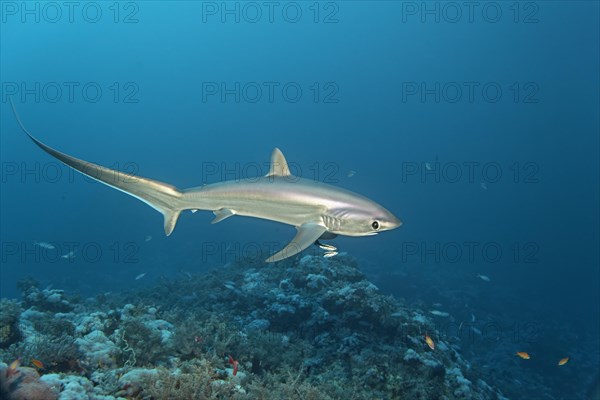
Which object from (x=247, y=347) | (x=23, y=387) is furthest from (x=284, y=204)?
(x=247, y=347)

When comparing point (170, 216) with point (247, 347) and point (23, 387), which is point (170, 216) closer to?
point (23, 387)

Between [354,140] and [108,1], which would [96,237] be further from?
[108,1]

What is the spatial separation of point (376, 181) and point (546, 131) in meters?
69.6

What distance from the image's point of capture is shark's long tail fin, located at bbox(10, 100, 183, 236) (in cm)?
445

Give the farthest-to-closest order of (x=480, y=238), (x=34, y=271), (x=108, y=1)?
(x=108, y=1) → (x=480, y=238) → (x=34, y=271)

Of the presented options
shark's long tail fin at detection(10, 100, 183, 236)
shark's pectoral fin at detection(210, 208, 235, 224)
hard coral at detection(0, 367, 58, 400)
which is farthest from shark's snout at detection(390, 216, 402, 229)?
hard coral at detection(0, 367, 58, 400)

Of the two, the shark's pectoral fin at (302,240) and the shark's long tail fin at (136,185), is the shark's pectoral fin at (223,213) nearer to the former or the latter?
the shark's long tail fin at (136,185)

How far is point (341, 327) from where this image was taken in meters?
10.8

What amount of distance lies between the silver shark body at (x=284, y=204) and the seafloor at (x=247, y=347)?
240cm

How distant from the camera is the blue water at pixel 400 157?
46469 millimetres

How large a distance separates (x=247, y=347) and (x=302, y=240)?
3808 millimetres

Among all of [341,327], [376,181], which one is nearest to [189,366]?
[341,327]

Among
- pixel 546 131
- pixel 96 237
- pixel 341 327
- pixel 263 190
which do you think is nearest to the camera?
pixel 263 190

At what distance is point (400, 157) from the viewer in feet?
517
